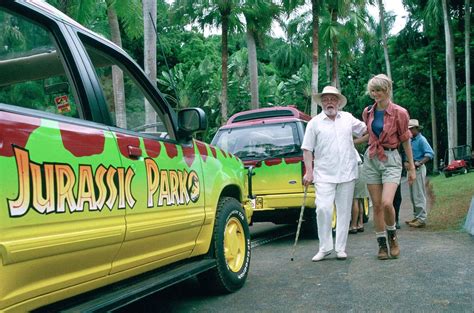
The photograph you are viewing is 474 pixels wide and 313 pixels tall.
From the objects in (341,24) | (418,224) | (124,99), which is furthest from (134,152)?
(341,24)

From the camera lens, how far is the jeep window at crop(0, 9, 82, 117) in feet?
9.60

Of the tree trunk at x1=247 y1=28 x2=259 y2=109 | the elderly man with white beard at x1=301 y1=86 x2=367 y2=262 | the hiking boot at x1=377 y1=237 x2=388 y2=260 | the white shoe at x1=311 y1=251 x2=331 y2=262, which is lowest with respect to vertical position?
the white shoe at x1=311 y1=251 x2=331 y2=262

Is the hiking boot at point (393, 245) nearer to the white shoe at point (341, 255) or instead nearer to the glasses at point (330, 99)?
the white shoe at point (341, 255)

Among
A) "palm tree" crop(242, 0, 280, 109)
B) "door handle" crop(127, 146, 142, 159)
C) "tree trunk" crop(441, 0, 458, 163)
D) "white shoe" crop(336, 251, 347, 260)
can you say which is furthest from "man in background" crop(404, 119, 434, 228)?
"tree trunk" crop(441, 0, 458, 163)

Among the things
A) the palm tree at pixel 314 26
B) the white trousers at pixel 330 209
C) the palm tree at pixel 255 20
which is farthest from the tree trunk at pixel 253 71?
the white trousers at pixel 330 209

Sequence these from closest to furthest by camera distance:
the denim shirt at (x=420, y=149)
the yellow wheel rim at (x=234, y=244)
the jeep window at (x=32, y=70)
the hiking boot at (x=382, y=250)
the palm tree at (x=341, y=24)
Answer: the jeep window at (x=32, y=70) < the yellow wheel rim at (x=234, y=244) < the hiking boot at (x=382, y=250) < the denim shirt at (x=420, y=149) < the palm tree at (x=341, y=24)

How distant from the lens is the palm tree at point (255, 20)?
21.7 m

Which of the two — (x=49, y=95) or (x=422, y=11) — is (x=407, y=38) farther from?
(x=49, y=95)

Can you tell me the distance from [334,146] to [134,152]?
338cm

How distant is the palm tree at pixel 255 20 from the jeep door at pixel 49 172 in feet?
62.4

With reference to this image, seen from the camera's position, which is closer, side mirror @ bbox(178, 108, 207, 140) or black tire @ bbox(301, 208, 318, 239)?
side mirror @ bbox(178, 108, 207, 140)

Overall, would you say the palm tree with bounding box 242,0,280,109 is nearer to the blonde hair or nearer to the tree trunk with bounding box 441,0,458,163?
the tree trunk with bounding box 441,0,458,163

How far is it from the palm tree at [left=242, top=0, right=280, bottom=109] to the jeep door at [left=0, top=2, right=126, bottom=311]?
19.0m

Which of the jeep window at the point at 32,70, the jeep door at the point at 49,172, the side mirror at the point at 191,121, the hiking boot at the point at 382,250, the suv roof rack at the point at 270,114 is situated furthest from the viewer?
the suv roof rack at the point at 270,114
